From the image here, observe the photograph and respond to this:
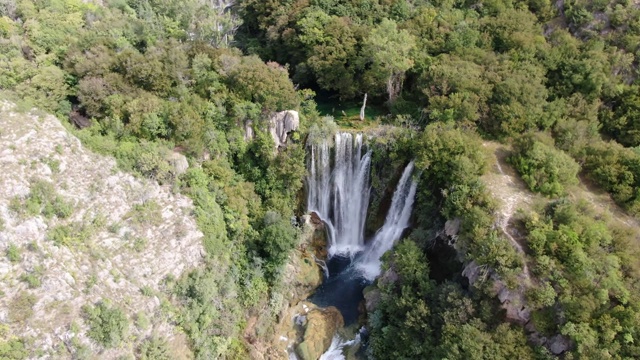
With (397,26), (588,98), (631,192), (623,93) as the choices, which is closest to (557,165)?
(631,192)

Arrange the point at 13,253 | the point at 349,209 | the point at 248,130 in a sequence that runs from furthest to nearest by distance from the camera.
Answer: the point at 349,209 < the point at 248,130 < the point at 13,253

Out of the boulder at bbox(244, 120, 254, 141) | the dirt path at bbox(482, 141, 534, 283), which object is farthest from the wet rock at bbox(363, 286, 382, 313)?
the boulder at bbox(244, 120, 254, 141)

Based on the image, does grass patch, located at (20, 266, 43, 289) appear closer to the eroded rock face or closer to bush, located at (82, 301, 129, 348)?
bush, located at (82, 301, 129, 348)

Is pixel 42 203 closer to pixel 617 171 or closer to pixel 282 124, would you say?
pixel 282 124

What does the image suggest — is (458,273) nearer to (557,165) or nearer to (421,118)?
(557,165)

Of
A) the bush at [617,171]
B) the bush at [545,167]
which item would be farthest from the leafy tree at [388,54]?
the bush at [617,171]

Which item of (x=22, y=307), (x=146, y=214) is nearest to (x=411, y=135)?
(x=146, y=214)

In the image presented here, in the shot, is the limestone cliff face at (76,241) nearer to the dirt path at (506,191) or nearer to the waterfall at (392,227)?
the waterfall at (392,227)
